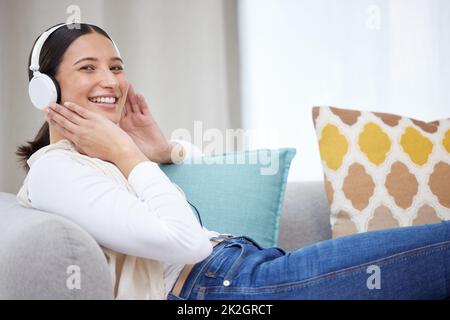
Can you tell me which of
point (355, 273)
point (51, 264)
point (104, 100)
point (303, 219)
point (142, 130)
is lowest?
point (303, 219)

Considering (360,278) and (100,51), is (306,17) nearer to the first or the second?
(100,51)

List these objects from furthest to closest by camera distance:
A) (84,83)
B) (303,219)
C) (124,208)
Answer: (303,219) < (84,83) < (124,208)

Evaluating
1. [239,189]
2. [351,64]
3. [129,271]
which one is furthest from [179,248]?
[351,64]

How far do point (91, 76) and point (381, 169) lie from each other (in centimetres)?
89

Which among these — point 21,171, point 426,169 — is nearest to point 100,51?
point 426,169

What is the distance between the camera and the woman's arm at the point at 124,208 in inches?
37.0

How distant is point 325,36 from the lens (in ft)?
8.69

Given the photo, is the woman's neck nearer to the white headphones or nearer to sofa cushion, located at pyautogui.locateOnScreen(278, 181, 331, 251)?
the white headphones

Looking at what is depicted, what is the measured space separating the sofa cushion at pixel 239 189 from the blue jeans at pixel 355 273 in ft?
1.65

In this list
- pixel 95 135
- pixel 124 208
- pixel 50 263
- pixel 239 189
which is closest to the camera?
pixel 50 263

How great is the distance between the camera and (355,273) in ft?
3.22

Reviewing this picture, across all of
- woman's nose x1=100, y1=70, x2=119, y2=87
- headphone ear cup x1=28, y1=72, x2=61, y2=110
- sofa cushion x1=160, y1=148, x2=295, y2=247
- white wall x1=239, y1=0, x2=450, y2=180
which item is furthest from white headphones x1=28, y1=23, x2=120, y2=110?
white wall x1=239, y1=0, x2=450, y2=180

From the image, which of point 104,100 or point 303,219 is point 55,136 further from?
point 303,219

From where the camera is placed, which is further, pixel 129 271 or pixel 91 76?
pixel 91 76
